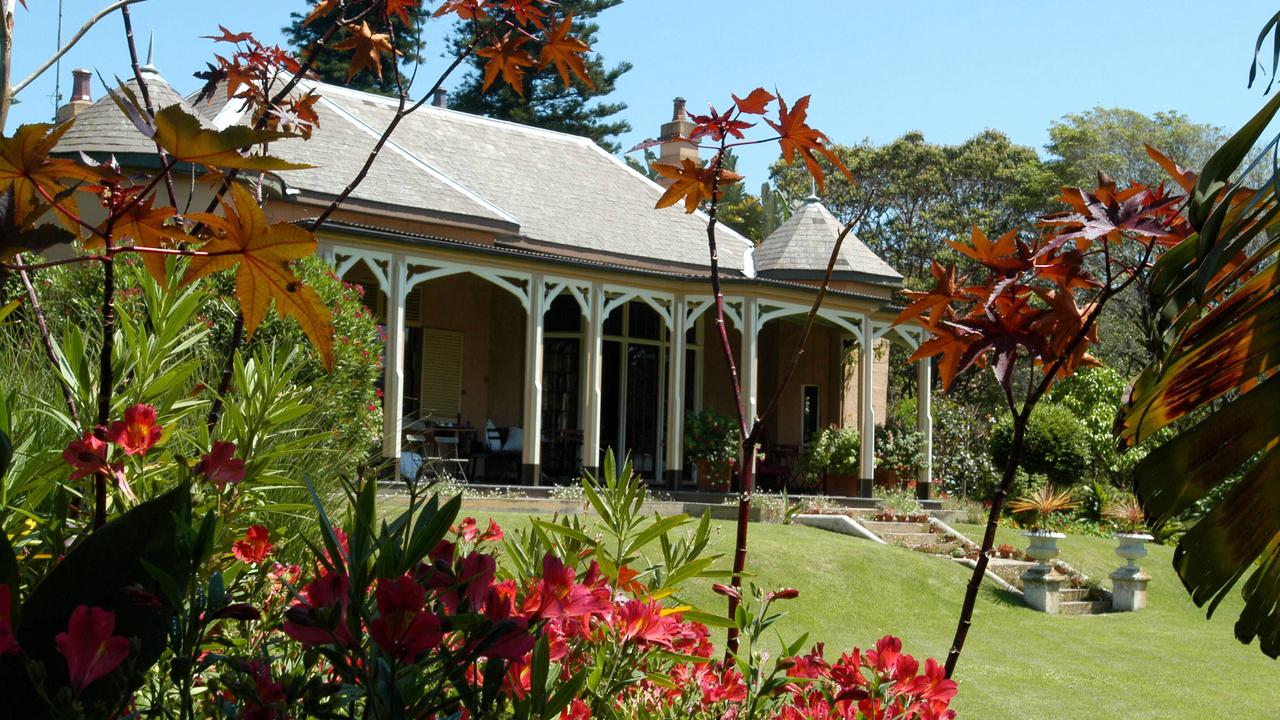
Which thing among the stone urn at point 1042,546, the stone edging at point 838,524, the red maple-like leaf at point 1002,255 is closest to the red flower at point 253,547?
the red maple-like leaf at point 1002,255

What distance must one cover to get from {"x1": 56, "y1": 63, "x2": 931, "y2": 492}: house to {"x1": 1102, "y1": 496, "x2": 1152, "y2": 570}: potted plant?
3.47 metres

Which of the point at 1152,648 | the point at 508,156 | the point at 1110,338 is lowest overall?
the point at 1152,648

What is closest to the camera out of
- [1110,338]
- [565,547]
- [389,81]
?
[565,547]

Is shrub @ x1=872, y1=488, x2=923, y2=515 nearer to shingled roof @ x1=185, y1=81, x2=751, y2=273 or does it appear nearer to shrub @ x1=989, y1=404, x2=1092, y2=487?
shrub @ x1=989, y1=404, x2=1092, y2=487

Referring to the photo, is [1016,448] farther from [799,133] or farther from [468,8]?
[468,8]

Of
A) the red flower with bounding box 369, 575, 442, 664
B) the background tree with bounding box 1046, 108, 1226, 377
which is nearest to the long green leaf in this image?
the red flower with bounding box 369, 575, 442, 664

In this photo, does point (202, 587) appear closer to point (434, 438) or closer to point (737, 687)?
point (737, 687)

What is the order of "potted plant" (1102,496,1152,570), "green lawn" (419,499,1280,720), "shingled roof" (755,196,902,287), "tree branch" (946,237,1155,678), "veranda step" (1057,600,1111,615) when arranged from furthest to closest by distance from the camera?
"shingled roof" (755,196,902,287) < "potted plant" (1102,496,1152,570) < "veranda step" (1057,600,1111,615) < "green lawn" (419,499,1280,720) < "tree branch" (946,237,1155,678)

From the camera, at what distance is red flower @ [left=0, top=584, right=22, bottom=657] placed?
124 cm

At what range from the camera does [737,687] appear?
7.00ft

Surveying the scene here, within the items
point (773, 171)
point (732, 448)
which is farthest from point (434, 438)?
point (773, 171)

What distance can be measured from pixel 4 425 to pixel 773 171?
137 feet

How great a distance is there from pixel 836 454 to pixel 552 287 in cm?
564

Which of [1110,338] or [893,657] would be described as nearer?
[893,657]
